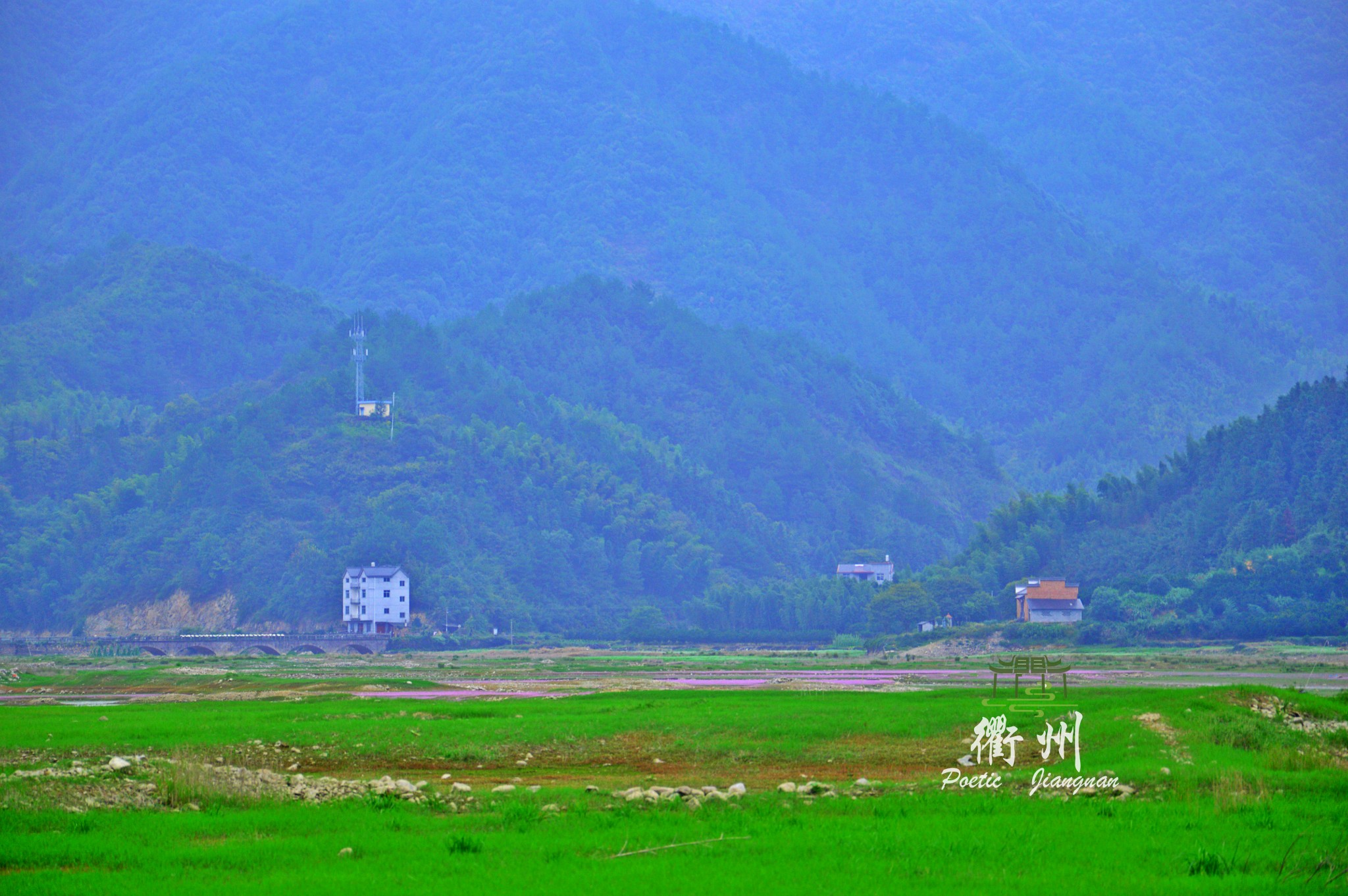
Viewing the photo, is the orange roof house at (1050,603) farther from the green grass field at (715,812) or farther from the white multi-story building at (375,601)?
the green grass field at (715,812)

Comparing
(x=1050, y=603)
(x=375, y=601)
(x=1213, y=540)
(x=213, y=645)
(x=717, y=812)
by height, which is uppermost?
(x=1213, y=540)

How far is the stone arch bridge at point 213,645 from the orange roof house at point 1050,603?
6979 centimetres

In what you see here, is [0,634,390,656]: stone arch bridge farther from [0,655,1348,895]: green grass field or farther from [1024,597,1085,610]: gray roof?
[0,655,1348,895]: green grass field

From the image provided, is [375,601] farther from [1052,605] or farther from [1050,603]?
[1052,605]

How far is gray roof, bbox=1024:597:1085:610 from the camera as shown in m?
152

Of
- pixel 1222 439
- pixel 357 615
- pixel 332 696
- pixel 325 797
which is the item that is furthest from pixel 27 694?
pixel 1222 439

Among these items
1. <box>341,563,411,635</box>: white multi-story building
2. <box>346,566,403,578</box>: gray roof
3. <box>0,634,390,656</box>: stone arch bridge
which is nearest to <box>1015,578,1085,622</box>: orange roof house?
<box>0,634,390,656</box>: stone arch bridge

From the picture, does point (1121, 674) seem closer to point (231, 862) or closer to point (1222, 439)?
point (231, 862)

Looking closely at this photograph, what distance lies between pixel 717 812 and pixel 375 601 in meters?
159

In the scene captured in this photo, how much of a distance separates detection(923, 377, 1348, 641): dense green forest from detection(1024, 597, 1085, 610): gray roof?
1.99m

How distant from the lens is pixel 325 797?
29922 mm

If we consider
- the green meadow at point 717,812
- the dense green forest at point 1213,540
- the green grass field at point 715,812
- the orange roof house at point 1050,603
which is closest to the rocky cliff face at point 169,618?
the dense green forest at point 1213,540

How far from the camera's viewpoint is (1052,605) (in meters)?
153

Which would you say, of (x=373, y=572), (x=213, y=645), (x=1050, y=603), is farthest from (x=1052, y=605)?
(x=213, y=645)
